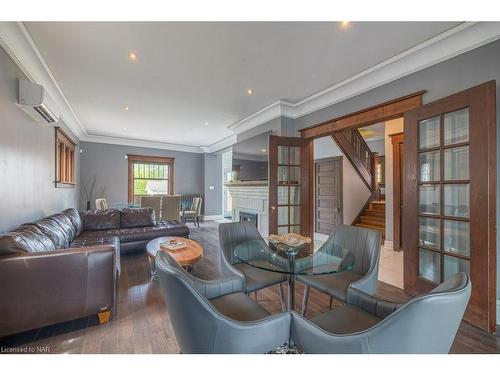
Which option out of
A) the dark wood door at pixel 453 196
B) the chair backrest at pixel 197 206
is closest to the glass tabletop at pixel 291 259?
the dark wood door at pixel 453 196

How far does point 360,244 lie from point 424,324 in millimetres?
1292

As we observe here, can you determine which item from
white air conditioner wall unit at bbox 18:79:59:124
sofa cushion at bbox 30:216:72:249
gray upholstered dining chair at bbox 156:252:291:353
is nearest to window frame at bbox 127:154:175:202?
sofa cushion at bbox 30:216:72:249

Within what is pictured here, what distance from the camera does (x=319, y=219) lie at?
545 centimetres

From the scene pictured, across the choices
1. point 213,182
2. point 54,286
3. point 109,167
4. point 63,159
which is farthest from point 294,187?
point 109,167

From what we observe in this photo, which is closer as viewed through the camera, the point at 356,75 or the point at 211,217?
the point at 356,75

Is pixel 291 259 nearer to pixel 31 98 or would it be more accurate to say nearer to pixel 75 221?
pixel 31 98

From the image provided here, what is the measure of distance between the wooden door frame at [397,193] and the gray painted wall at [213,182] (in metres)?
5.42

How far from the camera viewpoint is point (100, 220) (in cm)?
410

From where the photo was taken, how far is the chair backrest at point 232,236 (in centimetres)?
225

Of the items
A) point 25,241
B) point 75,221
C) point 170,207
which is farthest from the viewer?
point 170,207
